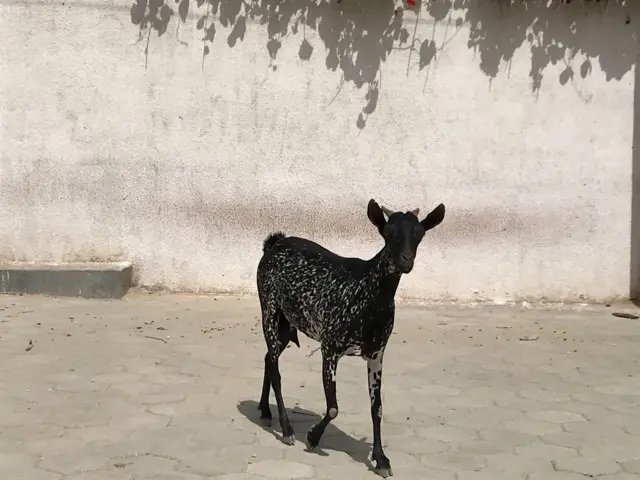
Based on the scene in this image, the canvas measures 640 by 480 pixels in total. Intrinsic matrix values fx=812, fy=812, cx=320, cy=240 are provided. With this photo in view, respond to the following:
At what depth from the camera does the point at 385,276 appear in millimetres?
4465

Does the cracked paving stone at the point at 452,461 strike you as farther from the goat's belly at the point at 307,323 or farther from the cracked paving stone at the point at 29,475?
the cracked paving stone at the point at 29,475

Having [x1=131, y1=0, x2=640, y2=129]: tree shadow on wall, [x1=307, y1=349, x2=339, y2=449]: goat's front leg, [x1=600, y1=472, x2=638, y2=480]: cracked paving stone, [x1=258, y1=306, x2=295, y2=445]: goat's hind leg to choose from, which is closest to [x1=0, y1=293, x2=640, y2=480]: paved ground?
[x1=600, y1=472, x2=638, y2=480]: cracked paving stone

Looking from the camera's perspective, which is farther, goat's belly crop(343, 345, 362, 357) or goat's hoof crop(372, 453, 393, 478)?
goat's belly crop(343, 345, 362, 357)

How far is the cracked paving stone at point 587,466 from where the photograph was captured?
460 cm

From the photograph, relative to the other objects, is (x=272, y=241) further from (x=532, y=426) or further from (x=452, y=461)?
(x=532, y=426)

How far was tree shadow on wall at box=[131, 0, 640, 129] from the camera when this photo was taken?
895 cm

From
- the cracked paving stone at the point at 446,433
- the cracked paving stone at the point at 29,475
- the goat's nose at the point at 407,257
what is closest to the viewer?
the goat's nose at the point at 407,257

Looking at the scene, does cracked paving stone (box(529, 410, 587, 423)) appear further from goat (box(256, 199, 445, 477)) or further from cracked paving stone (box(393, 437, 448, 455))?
goat (box(256, 199, 445, 477))

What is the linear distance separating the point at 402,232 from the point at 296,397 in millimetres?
2089

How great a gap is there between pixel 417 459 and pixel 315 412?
1035 mm

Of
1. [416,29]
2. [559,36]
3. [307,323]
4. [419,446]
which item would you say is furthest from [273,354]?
[559,36]

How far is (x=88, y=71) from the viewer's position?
899cm

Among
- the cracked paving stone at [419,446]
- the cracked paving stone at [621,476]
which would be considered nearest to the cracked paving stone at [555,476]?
the cracked paving stone at [621,476]

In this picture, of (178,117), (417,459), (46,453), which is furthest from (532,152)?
A: (46,453)
